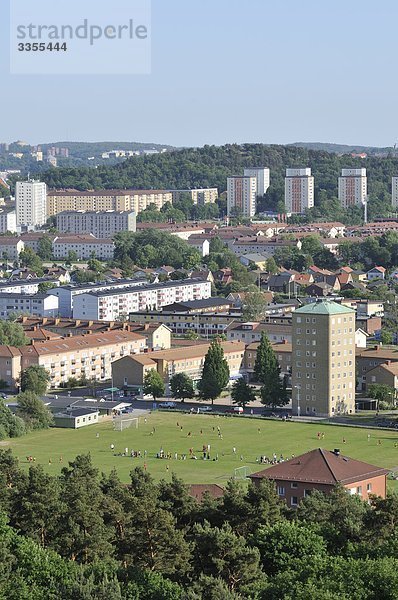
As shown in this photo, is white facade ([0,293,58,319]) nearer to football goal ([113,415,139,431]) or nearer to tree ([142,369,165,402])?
tree ([142,369,165,402])

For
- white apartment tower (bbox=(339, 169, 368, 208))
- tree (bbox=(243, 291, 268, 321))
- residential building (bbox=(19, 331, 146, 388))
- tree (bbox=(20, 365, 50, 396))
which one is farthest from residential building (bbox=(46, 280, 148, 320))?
white apartment tower (bbox=(339, 169, 368, 208))

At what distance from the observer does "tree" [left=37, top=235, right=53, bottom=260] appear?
48938 mm

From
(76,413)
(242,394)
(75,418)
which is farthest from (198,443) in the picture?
(242,394)

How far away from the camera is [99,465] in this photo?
18.0m

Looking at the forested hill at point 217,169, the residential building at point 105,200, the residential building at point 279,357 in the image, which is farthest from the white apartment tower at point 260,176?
the residential building at point 279,357

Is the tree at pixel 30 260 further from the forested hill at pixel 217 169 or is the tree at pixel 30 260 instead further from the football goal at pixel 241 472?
the football goal at pixel 241 472

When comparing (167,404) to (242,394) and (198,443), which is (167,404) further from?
(198,443)

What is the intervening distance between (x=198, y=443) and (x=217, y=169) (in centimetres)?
5343

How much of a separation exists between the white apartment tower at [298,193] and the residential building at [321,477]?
167 ft

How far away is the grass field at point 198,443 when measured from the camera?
18.0 meters

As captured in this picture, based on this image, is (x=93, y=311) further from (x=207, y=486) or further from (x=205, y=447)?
(x=207, y=486)

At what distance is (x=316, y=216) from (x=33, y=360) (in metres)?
38.3

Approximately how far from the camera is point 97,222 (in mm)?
58156

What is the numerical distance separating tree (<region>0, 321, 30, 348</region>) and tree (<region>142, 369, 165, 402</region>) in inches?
147
